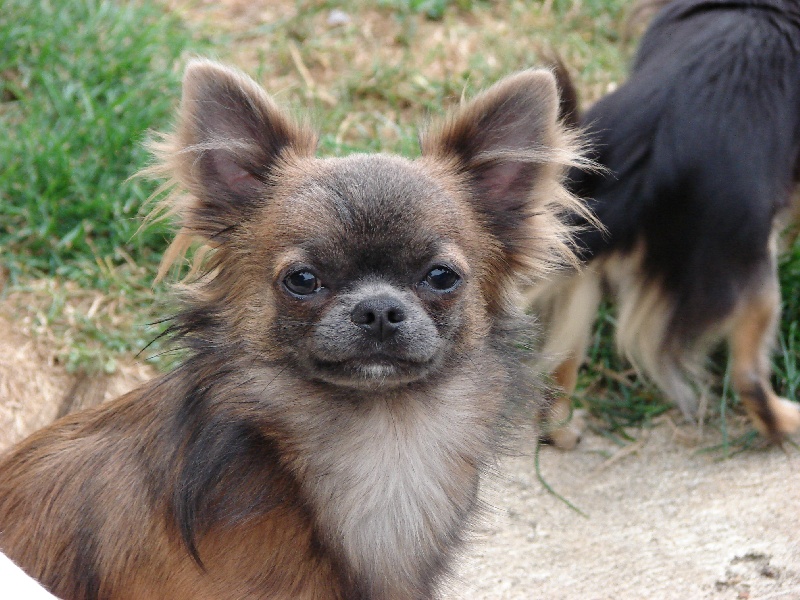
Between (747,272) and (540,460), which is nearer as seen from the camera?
(747,272)

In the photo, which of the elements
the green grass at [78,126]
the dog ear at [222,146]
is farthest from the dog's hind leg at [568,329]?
the green grass at [78,126]

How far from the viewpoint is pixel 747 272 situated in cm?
409

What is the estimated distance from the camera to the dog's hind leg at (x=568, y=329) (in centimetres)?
434

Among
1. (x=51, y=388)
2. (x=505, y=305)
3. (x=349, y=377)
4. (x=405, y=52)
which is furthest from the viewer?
(x=405, y=52)

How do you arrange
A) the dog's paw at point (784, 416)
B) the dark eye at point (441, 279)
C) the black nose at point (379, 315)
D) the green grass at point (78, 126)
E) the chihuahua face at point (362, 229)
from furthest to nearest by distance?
the green grass at point (78, 126), the dog's paw at point (784, 416), the dark eye at point (441, 279), the chihuahua face at point (362, 229), the black nose at point (379, 315)

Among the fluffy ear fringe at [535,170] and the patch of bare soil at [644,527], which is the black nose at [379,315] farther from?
the patch of bare soil at [644,527]

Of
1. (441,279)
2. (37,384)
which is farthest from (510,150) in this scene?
(37,384)

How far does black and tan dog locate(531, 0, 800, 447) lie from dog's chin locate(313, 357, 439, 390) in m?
1.42

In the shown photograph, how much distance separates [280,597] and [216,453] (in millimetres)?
463

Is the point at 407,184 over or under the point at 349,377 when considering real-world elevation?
over

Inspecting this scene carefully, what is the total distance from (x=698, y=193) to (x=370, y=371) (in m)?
1.89

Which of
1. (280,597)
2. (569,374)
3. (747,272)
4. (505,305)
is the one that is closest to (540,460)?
(569,374)

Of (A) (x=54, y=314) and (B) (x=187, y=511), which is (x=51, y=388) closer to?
(A) (x=54, y=314)

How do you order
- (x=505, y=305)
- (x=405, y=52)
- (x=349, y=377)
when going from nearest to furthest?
(x=349, y=377) → (x=505, y=305) → (x=405, y=52)
